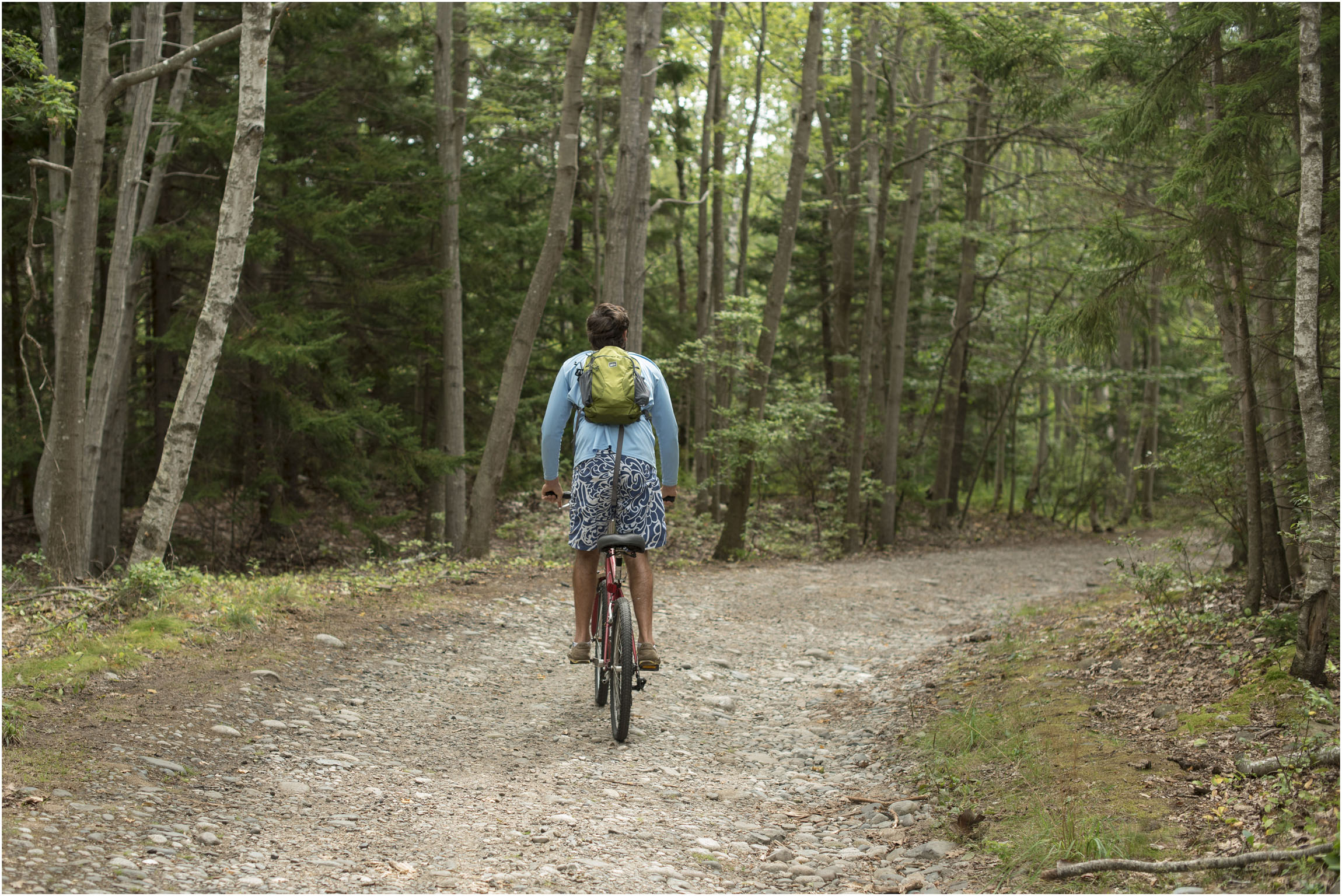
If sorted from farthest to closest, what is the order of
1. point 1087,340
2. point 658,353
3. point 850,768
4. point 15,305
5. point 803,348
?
point 803,348
point 658,353
point 15,305
point 1087,340
point 850,768

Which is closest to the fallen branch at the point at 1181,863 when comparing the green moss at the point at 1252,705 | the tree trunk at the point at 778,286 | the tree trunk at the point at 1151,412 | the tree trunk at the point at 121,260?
the green moss at the point at 1252,705

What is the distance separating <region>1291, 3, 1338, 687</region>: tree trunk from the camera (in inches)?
184

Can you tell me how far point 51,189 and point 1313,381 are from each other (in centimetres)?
1462

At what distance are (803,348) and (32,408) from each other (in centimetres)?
1666

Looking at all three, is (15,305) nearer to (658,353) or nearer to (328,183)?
(328,183)

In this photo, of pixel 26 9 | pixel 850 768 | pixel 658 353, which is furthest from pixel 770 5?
pixel 850 768

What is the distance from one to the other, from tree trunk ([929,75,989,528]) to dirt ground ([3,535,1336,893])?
10927 mm

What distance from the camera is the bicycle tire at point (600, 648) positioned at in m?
5.20

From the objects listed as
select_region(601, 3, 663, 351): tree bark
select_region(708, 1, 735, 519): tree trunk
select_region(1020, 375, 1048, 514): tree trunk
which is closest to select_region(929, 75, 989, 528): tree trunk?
select_region(1020, 375, 1048, 514): tree trunk

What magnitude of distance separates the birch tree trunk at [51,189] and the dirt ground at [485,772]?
241 inches

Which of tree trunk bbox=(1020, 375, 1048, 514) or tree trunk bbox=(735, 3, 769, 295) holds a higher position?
tree trunk bbox=(735, 3, 769, 295)

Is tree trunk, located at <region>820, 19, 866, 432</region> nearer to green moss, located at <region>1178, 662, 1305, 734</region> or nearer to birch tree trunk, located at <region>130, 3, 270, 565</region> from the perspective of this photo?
birch tree trunk, located at <region>130, 3, 270, 565</region>

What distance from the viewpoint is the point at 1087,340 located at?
681 centimetres

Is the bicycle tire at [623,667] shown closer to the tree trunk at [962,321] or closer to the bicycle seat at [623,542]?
the bicycle seat at [623,542]
